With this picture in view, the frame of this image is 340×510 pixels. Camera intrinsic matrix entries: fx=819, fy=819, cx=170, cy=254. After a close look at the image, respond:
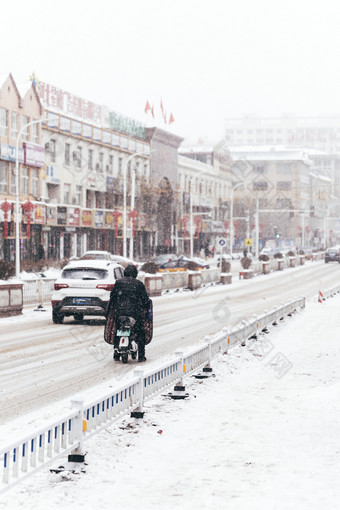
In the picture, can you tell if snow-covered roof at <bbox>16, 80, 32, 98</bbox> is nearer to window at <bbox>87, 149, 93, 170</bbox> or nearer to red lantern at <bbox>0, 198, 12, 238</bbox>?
red lantern at <bbox>0, 198, 12, 238</bbox>

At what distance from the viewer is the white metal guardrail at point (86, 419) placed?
21.5ft

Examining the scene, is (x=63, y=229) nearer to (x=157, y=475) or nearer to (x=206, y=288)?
(x=206, y=288)

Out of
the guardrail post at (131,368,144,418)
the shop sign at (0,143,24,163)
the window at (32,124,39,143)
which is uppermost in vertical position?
the window at (32,124,39,143)

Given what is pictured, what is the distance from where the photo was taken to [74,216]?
202 ft

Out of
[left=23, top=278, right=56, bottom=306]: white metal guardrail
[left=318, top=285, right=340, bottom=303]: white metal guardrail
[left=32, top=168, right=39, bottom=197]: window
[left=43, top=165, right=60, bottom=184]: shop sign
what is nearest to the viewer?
[left=23, top=278, right=56, bottom=306]: white metal guardrail

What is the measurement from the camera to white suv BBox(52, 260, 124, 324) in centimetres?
2153

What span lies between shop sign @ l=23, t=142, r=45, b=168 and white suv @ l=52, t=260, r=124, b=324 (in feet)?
107

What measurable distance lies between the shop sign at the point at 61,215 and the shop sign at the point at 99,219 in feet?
20.0

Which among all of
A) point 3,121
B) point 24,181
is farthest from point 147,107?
point 3,121

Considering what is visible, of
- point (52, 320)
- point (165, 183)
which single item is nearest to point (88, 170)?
point (165, 183)

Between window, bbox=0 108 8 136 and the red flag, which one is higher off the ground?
the red flag

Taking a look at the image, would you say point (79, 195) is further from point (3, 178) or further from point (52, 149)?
point (3, 178)

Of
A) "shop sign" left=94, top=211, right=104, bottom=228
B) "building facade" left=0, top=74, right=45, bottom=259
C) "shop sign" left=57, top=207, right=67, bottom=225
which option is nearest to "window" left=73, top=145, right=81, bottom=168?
"shop sign" left=94, top=211, right=104, bottom=228

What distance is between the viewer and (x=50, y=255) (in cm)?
5953
